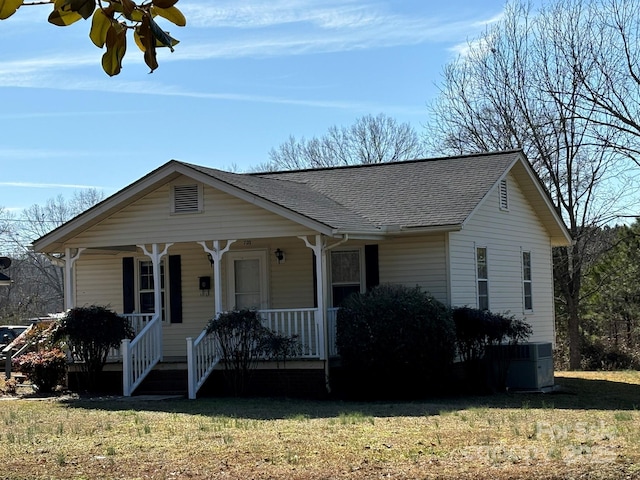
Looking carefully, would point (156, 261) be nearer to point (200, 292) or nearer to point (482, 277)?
point (200, 292)

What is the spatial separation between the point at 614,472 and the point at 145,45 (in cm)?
675

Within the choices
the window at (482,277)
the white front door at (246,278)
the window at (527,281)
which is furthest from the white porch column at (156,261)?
the window at (527,281)

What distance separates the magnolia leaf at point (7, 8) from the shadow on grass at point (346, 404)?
11.0m

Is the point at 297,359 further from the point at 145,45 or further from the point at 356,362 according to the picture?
the point at 145,45

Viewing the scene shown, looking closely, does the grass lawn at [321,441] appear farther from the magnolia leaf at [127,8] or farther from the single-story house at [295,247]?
the magnolia leaf at [127,8]

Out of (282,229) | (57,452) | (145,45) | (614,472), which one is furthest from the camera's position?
(282,229)

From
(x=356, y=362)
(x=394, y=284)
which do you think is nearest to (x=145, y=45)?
(x=356, y=362)

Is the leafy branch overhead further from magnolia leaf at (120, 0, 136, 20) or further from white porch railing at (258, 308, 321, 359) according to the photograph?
white porch railing at (258, 308, 321, 359)

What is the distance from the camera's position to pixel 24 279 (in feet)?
215

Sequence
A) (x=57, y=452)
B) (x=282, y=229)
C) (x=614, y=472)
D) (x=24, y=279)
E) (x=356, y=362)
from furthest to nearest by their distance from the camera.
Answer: (x=24, y=279) → (x=282, y=229) → (x=356, y=362) → (x=57, y=452) → (x=614, y=472)

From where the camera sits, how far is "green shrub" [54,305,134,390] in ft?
59.9

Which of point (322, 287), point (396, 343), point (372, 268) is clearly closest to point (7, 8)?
point (396, 343)

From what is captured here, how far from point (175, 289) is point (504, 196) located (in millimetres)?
7824

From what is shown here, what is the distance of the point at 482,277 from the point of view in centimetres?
2067
